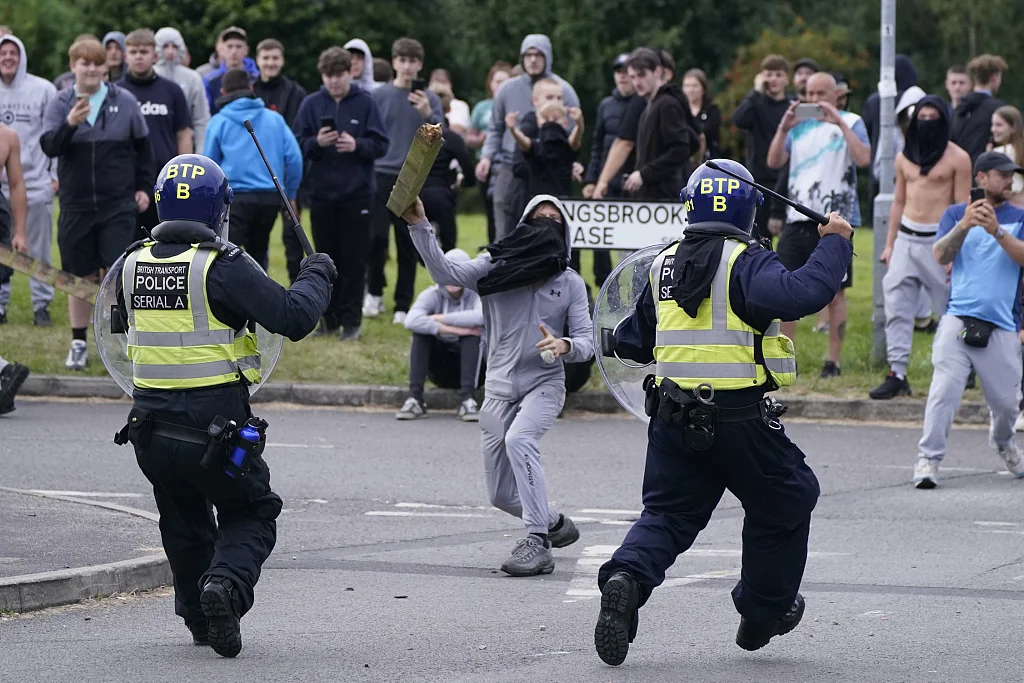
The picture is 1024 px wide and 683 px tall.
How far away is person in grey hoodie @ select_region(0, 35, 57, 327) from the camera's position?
603 inches

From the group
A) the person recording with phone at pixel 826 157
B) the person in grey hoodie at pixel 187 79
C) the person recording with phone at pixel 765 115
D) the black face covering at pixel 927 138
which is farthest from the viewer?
the person recording with phone at pixel 765 115

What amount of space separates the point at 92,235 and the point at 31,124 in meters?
1.87

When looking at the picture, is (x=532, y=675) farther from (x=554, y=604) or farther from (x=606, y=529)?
(x=606, y=529)

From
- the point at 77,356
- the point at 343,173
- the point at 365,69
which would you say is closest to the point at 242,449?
the point at 77,356

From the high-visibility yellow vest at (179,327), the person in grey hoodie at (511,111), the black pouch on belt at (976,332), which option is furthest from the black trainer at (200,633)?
the person in grey hoodie at (511,111)

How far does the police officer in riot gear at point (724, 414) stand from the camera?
6.44 m

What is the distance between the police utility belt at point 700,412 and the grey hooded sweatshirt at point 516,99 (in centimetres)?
953

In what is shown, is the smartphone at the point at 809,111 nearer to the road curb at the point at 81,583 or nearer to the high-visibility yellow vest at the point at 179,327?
the road curb at the point at 81,583

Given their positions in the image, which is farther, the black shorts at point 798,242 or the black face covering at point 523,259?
the black shorts at point 798,242

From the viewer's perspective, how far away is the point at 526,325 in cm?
860

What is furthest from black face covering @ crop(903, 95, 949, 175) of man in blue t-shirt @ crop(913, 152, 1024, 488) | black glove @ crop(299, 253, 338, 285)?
black glove @ crop(299, 253, 338, 285)

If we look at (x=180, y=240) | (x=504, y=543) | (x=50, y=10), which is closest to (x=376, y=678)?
(x=180, y=240)

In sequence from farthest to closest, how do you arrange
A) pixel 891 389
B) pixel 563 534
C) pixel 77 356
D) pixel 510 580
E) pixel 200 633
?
pixel 77 356
pixel 891 389
pixel 563 534
pixel 510 580
pixel 200 633

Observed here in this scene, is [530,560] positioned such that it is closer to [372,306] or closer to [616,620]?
[616,620]
